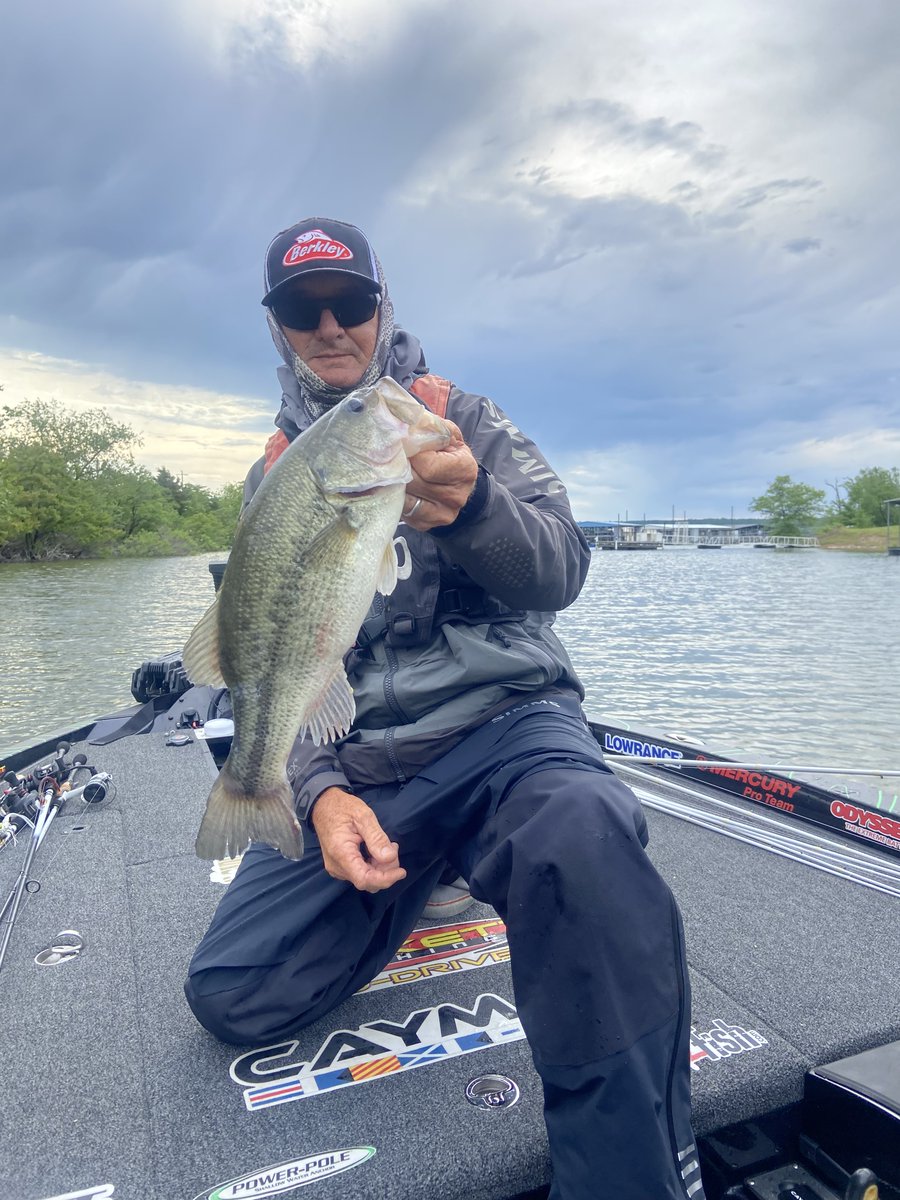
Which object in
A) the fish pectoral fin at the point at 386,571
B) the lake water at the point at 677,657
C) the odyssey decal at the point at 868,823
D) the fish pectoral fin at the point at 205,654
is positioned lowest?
the lake water at the point at 677,657

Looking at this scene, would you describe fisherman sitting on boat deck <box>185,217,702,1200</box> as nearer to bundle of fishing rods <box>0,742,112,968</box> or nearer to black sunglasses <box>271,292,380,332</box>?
black sunglasses <box>271,292,380,332</box>

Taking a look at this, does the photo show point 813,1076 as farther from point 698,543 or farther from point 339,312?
point 698,543

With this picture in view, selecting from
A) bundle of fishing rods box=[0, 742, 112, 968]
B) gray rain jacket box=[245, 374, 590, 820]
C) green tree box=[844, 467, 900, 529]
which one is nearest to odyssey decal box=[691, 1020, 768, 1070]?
gray rain jacket box=[245, 374, 590, 820]

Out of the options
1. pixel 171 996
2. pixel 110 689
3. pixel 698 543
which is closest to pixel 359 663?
pixel 171 996

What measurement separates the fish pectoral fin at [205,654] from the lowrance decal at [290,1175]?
1.22 m

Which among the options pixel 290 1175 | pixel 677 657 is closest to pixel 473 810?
pixel 290 1175

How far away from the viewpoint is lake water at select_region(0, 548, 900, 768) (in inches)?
475

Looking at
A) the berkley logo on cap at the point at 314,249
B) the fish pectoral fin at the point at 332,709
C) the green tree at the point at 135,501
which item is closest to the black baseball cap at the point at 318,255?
the berkley logo on cap at the point at 314,249

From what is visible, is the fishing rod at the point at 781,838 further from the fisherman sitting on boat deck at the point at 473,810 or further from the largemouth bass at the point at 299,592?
the largemouth bass at the point at 299,592

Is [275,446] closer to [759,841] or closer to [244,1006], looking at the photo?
[244,1006]

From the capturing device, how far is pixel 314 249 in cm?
281

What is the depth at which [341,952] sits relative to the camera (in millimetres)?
2582

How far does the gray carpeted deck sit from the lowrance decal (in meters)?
0.02

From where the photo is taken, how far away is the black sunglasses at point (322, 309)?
2.88m
